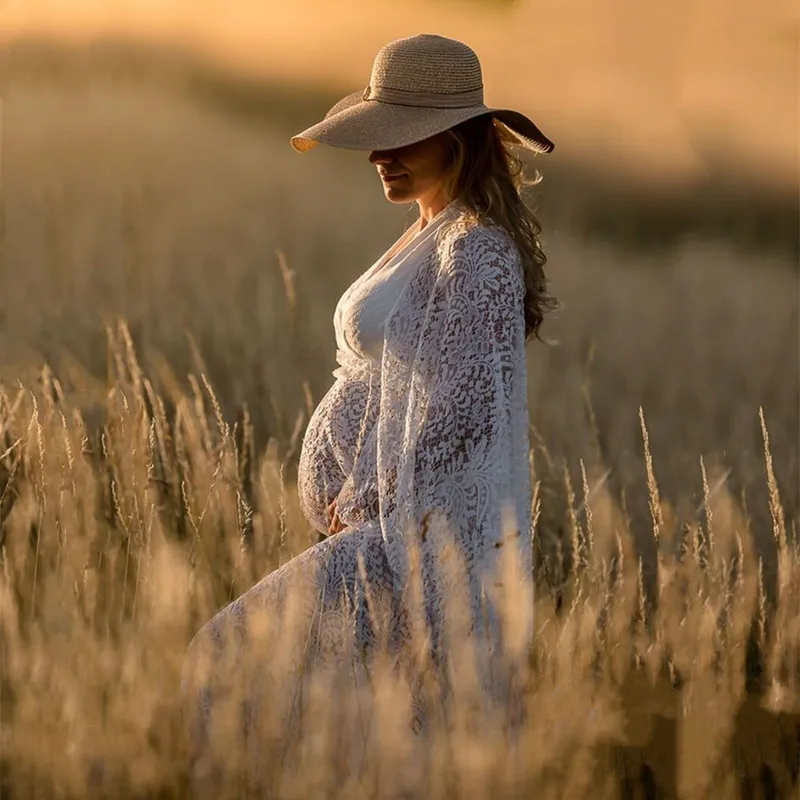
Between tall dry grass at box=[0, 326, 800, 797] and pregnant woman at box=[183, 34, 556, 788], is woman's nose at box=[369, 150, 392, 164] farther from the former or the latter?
tall dry grass at box=[0, 326, 800, 797]

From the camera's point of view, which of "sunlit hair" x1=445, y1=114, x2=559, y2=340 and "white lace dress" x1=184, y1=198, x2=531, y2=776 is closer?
"white lace dress" x1=184, y1=198, x2=531, y2=776

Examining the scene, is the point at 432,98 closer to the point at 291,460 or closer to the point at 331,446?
the point at 331,446

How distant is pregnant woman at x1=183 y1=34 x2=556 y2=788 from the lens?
7.48ft

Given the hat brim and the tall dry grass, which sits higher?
the hat brim

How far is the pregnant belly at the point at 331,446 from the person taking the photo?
2559mm

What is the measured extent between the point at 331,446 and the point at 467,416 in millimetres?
377

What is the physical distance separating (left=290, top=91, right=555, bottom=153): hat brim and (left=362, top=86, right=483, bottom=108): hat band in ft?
0.04

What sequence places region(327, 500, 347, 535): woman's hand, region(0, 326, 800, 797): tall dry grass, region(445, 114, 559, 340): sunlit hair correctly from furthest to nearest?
1. region(327, 500, 347, 535): woman's hand
2. region(445, 114, 559, 340): sunlit hair
3. region(0, 326, 800, 797): tall dry grass

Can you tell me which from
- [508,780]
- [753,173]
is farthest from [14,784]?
[753,173]

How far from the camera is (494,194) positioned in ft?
7.84

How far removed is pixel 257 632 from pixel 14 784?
37 centimetres

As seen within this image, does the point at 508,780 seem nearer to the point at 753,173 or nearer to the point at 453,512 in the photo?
the point at 453,512

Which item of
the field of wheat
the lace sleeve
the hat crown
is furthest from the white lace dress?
the hat crown

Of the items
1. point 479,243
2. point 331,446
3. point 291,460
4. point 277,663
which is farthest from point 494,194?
point 291,460
